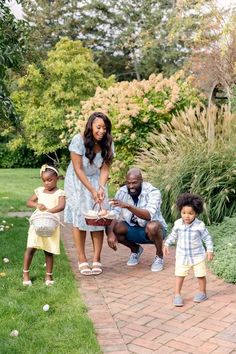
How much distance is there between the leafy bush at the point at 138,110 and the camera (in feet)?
34.3

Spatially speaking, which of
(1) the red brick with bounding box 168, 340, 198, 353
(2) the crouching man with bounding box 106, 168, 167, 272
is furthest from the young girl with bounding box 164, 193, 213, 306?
(1) the red brick with bounding box 168, 340, 198, 353

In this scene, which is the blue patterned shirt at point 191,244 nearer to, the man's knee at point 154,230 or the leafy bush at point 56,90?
the man's knee at point 154,230

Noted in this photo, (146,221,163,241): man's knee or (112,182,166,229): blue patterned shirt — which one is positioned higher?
(112,182,166,229): blue patterned shirt

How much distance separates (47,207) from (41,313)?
3.68 ft

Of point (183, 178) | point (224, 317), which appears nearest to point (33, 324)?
point (224, 317)

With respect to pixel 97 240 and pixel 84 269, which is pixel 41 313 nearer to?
pixel 84 269

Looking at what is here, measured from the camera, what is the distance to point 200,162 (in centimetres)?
746

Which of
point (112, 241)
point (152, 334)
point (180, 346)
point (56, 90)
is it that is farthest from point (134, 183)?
point (56, 90)

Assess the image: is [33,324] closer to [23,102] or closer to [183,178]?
[183,178]

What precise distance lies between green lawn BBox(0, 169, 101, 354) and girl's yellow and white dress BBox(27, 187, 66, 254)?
1.12 ft

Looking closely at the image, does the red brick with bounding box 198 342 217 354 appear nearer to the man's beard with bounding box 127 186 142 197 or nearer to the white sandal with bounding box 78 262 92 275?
the white sandal with bounding box 78 262 92 275

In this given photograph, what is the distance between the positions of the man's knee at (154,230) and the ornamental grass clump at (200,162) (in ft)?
5.73

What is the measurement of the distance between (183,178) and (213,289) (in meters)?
2.81

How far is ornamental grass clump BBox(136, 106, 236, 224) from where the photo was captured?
7.10m
